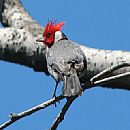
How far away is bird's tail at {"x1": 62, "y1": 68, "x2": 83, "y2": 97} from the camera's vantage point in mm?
2469

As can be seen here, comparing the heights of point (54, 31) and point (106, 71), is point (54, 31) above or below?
above

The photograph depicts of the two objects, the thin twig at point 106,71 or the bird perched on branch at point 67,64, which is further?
the bird perched on branch at point 67,64

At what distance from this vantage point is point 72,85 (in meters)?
2.64

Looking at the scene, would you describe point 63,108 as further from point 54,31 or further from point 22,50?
point 54,31

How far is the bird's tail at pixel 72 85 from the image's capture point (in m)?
2.47

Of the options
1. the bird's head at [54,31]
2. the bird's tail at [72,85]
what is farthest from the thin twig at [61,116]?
the bird's head at [54,31]

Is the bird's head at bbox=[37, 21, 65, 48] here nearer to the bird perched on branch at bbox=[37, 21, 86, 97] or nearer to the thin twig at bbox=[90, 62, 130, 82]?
the bird perched on branch at bbox=[37, 21, 86, 97]

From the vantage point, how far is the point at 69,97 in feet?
7.64

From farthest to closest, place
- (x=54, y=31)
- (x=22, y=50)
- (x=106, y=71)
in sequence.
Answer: (x=54, y=31) → (x=22, y=50) → (x=106, y=71)

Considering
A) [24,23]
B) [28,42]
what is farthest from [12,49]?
[24,23]

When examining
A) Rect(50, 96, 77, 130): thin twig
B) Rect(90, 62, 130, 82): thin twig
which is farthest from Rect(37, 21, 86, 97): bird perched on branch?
Rect(90, 62, 130, 82): thin twig

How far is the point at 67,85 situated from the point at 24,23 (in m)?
0.42

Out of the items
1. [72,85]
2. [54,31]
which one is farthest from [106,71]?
[54,31]

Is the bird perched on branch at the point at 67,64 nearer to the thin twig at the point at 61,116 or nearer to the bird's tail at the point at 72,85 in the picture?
the bird's tail at the point at 72,85
